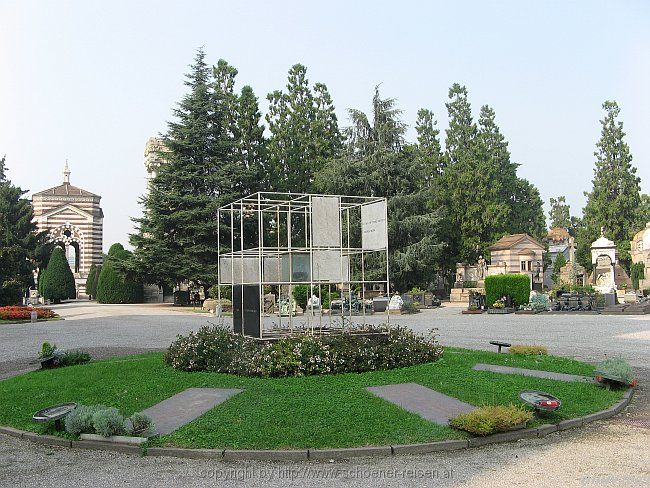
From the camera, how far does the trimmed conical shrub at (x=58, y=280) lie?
55969 millimetres

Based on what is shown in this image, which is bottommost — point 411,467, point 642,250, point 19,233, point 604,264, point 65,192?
point 411,467

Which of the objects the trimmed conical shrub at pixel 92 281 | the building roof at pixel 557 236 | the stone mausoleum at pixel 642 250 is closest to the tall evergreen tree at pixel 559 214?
the building roof at pixel 557 236

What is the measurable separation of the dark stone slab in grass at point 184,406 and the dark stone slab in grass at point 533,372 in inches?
197

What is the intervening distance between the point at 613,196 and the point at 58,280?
2304 inches

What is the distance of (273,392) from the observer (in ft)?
31.2

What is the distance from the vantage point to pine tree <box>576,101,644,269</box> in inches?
2685

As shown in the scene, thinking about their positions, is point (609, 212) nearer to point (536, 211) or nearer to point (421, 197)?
point (536, 211)

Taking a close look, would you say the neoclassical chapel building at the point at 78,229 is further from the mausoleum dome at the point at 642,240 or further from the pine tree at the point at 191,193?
the mausoleum dome at the point at 642,240

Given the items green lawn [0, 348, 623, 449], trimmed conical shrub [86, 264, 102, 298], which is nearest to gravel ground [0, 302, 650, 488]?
green lawn [0, 348, 623, 449]

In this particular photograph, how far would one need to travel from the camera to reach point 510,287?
117 feet

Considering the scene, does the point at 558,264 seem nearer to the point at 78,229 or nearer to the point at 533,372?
the point at 78,229

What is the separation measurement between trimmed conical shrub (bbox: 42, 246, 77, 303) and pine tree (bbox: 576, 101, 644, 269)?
176 ft

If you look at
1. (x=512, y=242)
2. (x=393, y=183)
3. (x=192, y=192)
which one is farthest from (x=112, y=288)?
(x=512, y=242)

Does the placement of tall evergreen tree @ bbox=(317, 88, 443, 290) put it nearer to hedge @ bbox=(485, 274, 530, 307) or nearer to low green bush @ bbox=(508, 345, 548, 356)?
hedge @ bbox=(485, 274, 530, 307)
